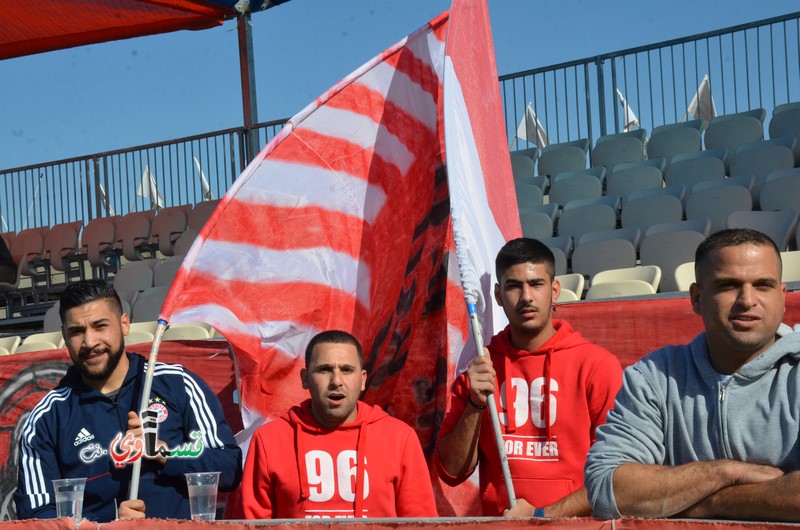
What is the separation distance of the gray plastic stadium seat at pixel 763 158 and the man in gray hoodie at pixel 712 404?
19.7 ft

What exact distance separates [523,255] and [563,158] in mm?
6967

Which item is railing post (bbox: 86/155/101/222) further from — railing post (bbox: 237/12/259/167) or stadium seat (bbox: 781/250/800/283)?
stadium seat (bbox: 781/250/800/283)

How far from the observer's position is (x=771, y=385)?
211 centimetres

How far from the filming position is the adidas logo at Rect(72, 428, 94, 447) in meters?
3.49

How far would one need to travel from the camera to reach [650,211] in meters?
8.01

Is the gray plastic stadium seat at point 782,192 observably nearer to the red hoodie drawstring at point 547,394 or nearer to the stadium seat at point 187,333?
the stadium seat at point 187,333

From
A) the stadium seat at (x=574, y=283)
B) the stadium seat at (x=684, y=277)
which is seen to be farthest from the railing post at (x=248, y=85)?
the stadium seat at (x=684, y=277)

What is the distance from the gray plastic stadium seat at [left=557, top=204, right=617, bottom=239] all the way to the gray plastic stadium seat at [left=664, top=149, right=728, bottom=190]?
2.25 feet

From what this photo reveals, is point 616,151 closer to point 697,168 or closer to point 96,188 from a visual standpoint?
point 697,168

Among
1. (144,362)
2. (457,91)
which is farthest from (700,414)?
(144,362)

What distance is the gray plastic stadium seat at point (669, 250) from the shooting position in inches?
267

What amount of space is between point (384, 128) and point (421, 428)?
127 centimetres

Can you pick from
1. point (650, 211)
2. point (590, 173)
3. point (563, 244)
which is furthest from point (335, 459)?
point (590, 173)

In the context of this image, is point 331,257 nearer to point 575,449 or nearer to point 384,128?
point 384,128
